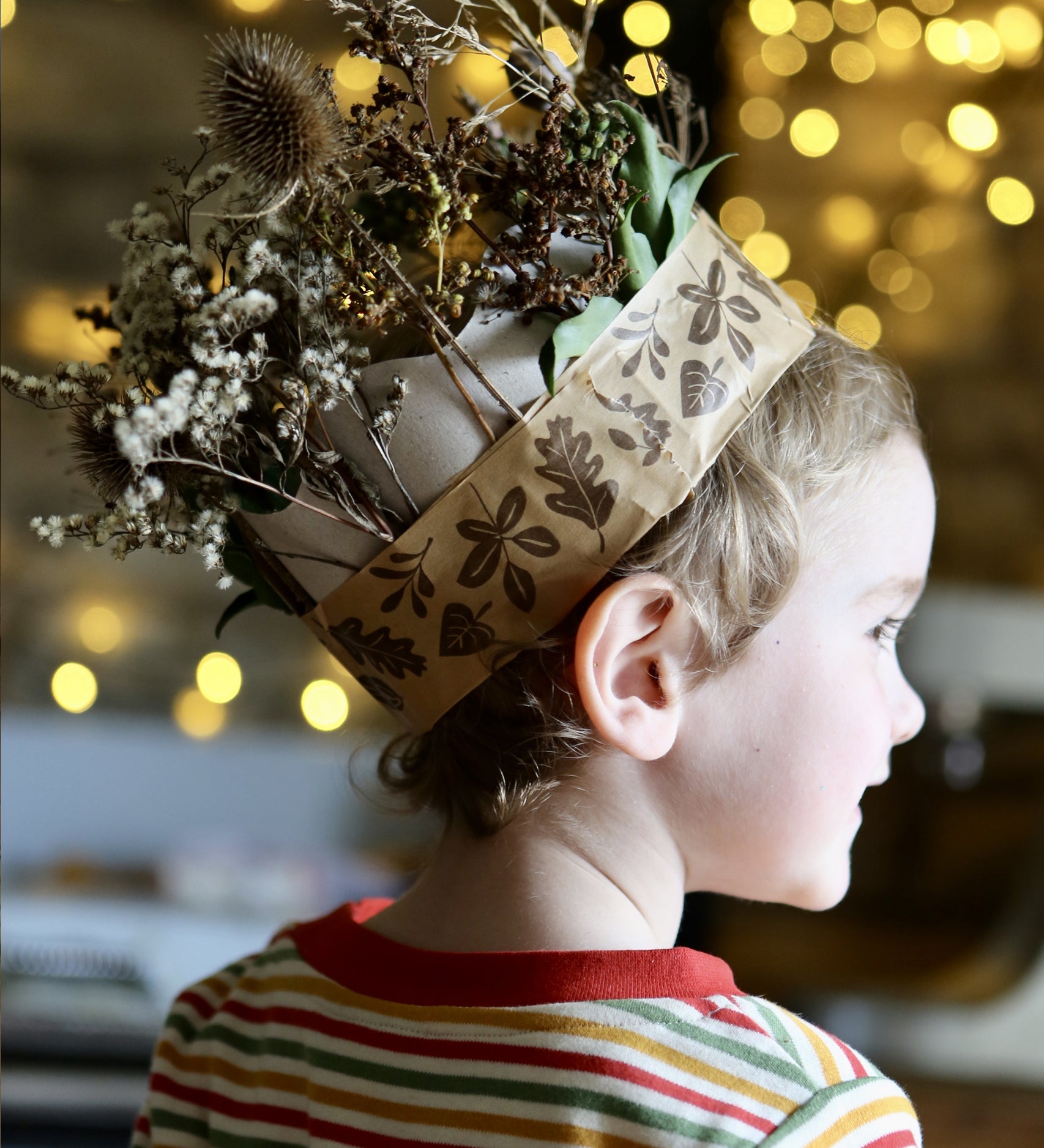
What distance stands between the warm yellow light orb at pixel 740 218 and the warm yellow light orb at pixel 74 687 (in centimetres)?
130

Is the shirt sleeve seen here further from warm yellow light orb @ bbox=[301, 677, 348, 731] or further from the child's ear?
warm yellow light orb @ bbox=[301, 677, 348, 731]

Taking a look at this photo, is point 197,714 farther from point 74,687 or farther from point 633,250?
point 633,250

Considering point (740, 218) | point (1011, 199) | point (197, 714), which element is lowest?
point (197, 714)

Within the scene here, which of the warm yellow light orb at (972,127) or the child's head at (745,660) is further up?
the warm yellow light orb at (972,127)

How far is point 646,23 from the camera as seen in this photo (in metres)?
1.64

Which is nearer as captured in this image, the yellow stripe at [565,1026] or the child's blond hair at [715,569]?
the yellow stripe at [565,1026]

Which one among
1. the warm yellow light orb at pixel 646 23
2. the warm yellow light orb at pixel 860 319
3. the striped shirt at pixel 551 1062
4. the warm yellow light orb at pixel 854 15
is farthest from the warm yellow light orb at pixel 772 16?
the striped shirt at pixel 551 1062

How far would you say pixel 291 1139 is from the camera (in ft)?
2.23

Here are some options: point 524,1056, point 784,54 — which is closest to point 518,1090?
point 524,1056

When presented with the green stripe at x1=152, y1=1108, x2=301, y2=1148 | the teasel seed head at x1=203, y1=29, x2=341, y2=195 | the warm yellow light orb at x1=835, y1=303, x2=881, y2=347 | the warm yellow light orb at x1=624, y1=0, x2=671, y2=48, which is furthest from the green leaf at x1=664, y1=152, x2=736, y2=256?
the warm yellow light orb at x1=835, y1=303, x2=881, y2=347

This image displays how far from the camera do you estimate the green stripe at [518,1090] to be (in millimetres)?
528

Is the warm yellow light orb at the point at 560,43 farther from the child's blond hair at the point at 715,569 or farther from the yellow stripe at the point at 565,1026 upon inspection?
the yellow stripe at the point at 565,1026

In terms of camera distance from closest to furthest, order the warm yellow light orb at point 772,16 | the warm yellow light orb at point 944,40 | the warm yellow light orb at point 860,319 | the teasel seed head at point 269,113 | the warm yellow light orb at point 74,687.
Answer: the teasel seed head at point 269,113 < the warm yellow light orb at point 74,687 < the warm yellow light orb at point 772,16 < the warm yellow light orb at point 944,40 < the warm yellow light orb at point 860,319

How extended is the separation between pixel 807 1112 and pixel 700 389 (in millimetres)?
382
